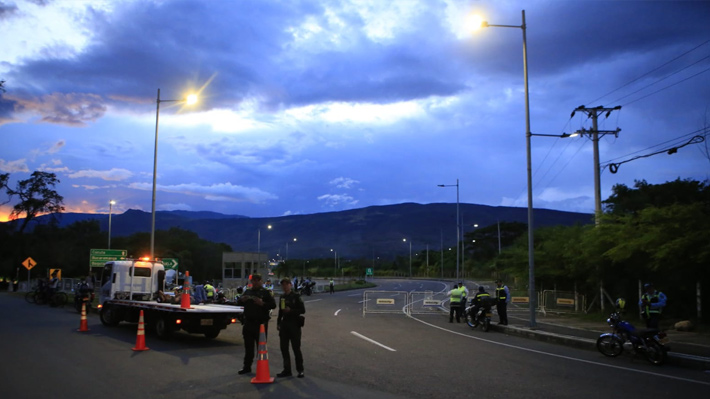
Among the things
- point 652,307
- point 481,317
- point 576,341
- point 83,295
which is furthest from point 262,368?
point 83,295

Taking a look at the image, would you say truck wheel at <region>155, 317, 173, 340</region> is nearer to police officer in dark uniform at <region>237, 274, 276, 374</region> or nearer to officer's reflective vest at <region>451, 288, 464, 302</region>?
police officer in dark uniform at <region>237, 274, 276, 374</region>

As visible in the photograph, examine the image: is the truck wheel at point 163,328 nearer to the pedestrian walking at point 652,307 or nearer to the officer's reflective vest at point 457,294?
the officer's reflective vest at point 457,294

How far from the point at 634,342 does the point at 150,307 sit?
511 inches

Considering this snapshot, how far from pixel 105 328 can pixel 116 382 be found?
35.6 feet

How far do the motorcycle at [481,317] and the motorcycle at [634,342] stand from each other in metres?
6.25

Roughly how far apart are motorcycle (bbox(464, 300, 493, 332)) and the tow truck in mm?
8598

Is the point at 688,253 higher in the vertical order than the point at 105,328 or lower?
higher

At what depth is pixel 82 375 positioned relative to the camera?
10398 mm

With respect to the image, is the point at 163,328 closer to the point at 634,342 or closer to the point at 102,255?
the point at 634,342

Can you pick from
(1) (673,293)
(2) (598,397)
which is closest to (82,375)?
(2) (598,397)

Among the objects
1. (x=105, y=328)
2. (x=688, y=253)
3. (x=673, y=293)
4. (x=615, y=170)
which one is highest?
(x=615, y=170)

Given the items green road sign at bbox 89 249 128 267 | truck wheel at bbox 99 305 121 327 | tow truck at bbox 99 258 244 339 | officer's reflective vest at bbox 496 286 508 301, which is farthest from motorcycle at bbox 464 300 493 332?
green road sign at bbox 89 249 128 267

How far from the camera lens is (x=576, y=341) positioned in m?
16.1

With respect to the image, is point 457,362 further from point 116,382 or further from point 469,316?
point 469,316
